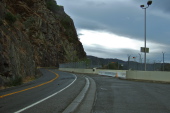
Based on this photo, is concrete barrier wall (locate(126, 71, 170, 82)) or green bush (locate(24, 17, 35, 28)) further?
green bush (locate(24, 17, 35, 28))

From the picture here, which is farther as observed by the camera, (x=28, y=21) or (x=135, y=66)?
(x=28, y=21)

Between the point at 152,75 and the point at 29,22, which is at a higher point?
the point at 29,22

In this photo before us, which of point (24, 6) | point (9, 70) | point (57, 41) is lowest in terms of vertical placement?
point (9, 70)

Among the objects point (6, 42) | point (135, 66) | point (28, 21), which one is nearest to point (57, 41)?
point (28, 21)

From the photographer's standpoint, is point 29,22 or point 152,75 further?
point 29,22

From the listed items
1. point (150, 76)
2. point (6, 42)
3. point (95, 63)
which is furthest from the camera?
point (95, 63)

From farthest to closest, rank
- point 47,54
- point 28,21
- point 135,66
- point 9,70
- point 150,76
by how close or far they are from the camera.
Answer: point 47,54 < point 28,21 < point 135,66 < point 150,76 < point 9,70

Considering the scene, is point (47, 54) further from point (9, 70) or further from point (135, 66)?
point (9, 70)

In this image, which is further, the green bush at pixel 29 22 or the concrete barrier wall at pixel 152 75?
the green bush at pixel 29 22

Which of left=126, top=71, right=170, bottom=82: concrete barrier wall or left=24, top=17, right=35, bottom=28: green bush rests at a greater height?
left=24, top=17, right=35, bottom=28: green bush

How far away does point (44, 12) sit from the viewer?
3930 inches

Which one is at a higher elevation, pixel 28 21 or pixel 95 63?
pixel 28 21

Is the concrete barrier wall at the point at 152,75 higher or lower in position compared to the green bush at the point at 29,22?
lower

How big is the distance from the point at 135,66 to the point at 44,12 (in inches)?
2909
